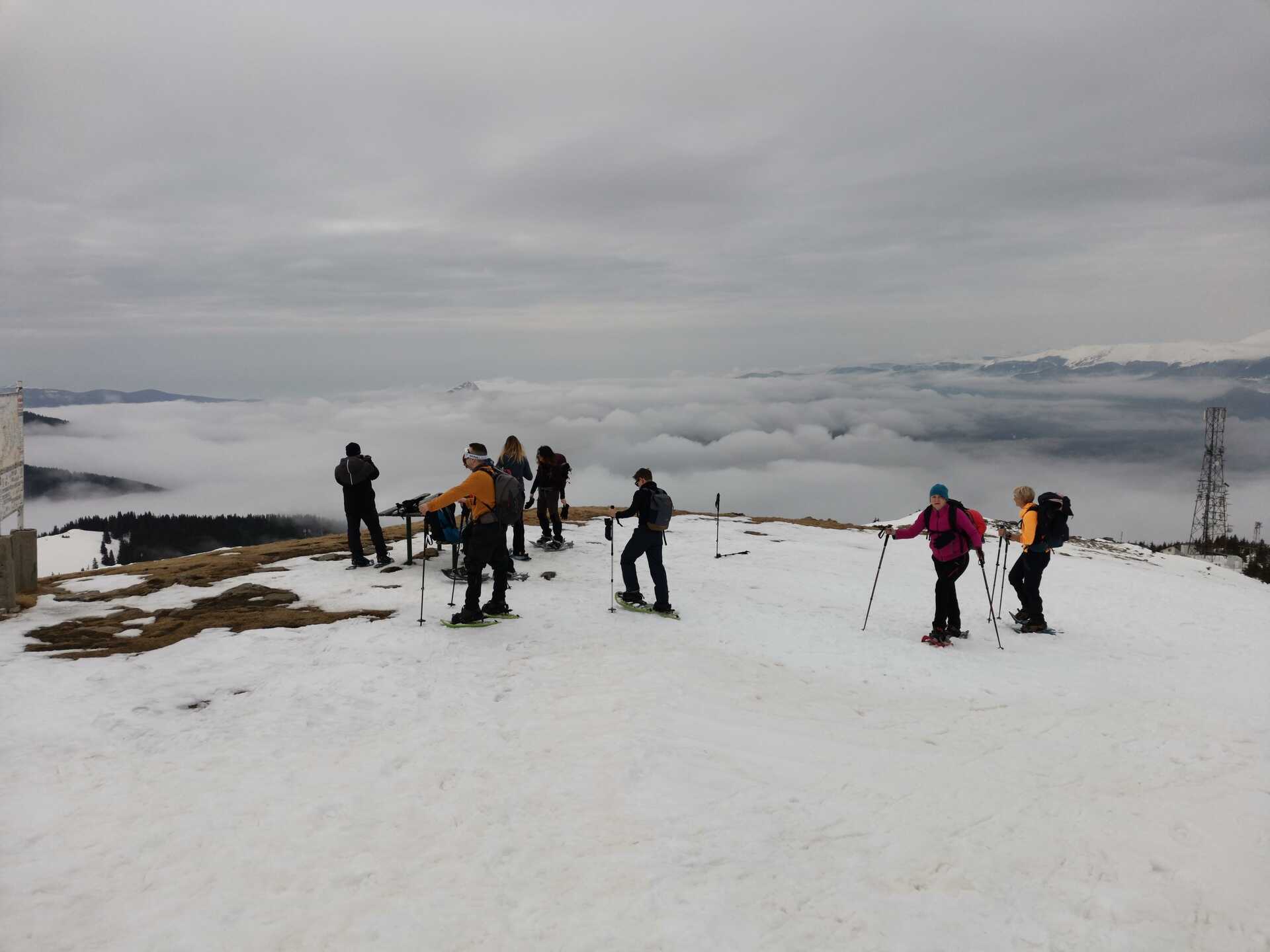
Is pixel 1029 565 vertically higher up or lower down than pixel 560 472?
lower down

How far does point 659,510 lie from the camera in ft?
42.8

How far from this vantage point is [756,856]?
21.7 feet

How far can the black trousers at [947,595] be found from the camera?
43.9 ft

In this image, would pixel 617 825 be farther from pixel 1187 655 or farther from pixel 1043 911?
pixel 1187 655

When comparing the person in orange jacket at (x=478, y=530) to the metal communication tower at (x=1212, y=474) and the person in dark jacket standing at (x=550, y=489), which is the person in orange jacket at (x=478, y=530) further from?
the metal communication tower at (x=1212, y=474)

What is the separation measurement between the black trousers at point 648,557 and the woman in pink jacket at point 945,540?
4611mm

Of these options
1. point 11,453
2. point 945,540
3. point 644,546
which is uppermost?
point 11,453

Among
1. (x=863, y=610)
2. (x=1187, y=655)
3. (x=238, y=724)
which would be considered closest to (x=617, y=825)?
(x=238, y=724)

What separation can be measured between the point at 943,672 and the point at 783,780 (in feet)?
18.4

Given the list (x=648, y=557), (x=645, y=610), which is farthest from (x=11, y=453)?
(x=645, y=610)

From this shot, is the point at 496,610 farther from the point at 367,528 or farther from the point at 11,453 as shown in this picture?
the point at 11,453

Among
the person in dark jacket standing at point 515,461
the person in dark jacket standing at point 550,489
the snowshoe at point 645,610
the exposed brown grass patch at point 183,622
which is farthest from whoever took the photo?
the person in dark jacket standing at point 550,489

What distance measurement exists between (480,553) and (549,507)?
6948 mm

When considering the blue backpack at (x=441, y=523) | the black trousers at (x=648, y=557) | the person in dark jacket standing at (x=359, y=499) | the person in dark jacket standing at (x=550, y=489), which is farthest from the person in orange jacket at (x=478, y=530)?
the person in dark jacket standing at (x=550, y=489)
